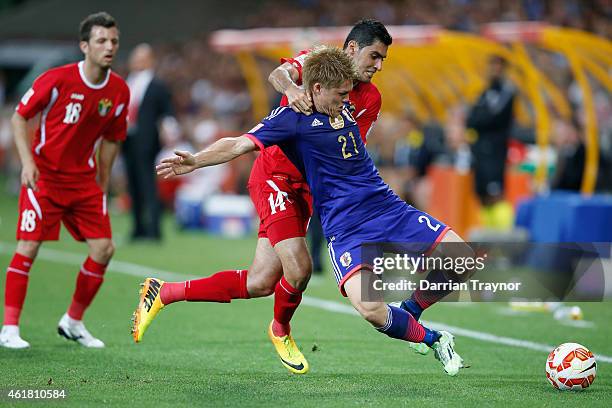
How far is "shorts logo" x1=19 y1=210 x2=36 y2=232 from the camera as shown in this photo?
740cm

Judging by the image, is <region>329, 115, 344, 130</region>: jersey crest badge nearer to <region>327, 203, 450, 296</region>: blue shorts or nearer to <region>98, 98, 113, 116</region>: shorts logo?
Answer: <region>327, 203, 450, 296</region>: blue shorts

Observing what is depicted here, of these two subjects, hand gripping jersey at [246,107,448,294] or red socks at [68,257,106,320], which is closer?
hand gripping jersey at [246,107,448,294]

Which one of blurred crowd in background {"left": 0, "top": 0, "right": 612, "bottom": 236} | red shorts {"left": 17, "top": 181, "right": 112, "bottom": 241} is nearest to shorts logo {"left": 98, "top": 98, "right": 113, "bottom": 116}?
red shorts {"left": 17, "top": 181, "right": 112, "bottom": 241}

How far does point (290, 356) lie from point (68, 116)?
222cm

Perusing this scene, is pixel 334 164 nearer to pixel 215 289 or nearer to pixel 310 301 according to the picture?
pixel 215 289

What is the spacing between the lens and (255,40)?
18047mm

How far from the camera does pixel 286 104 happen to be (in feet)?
21.6

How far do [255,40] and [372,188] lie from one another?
12.0m

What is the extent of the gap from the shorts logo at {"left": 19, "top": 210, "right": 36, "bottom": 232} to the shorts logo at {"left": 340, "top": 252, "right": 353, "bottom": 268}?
2301 millimetres

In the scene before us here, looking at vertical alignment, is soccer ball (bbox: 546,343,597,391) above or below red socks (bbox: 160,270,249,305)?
below

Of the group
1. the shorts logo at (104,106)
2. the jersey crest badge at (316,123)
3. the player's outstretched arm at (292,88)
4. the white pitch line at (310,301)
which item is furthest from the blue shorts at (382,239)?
the shorts logo at (104,106)

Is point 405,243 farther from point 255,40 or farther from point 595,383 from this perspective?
point 255,40

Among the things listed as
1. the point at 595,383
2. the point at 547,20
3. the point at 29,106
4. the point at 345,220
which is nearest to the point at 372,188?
Answer: the point at 345,220

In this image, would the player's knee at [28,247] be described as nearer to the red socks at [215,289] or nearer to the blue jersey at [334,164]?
the red socks at [215,289]
